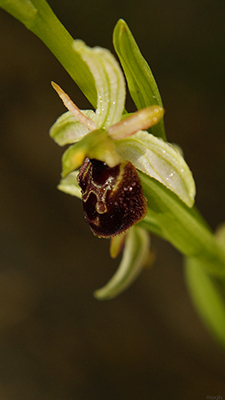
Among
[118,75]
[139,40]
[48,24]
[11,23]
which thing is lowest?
[118,75]

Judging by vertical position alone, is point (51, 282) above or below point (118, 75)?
below

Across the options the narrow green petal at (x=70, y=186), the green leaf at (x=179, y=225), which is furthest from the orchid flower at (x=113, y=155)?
the narrow green petal at (x=70, y=186)

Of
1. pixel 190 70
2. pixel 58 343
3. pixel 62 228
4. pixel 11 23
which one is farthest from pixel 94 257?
pixel 11 23

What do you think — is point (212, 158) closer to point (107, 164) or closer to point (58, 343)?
point (58, 343)

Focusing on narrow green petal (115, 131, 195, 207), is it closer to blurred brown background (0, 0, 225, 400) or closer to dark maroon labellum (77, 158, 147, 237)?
dark maroon labellum (77, 158, 147, 237)

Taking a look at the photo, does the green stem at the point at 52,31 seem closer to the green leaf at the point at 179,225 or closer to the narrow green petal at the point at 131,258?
the green leaf at the point at 179,225

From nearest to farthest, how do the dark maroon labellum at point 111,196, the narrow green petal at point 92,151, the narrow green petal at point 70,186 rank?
the narrow green petal at point 92,151
the dark maroon labellum at point 111,196
the narrow green petal at point 70,186
